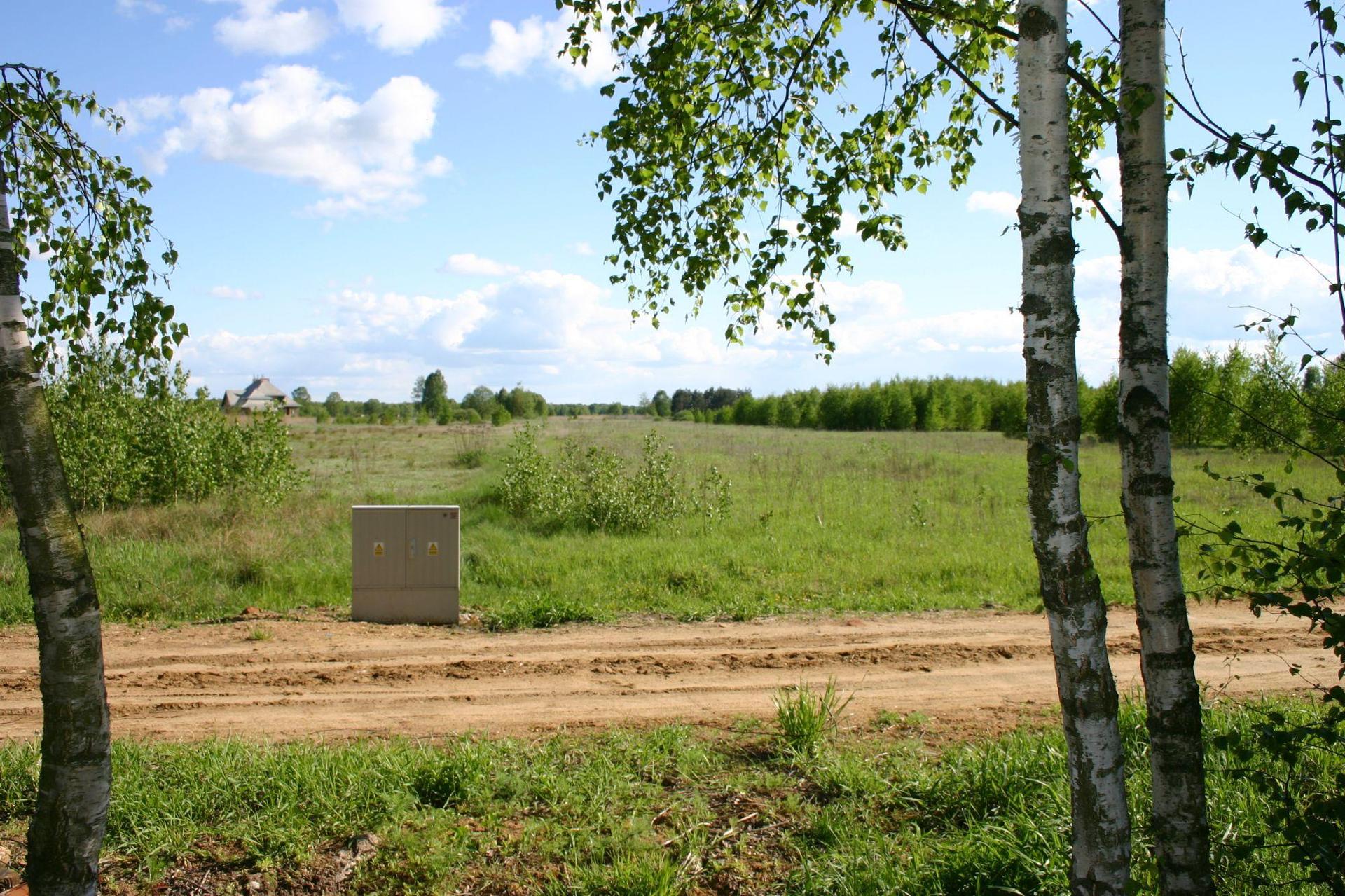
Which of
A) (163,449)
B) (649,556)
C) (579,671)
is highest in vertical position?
(163,449)

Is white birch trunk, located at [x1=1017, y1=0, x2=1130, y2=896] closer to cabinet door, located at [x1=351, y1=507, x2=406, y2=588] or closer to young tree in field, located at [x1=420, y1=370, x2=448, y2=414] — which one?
cabinet door, located at [x1=351, y1=507, x2=406, y2=588]

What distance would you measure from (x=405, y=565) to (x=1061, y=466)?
26.1ft

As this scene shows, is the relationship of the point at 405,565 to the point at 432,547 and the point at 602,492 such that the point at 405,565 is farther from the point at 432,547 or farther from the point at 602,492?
the point at 602,492

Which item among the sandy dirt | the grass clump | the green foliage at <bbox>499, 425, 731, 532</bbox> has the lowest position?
the sandy dirt

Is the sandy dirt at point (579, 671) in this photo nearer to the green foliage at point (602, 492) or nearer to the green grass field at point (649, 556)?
the green grass field at point (649, 556)

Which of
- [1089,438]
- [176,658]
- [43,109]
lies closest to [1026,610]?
[176,658]

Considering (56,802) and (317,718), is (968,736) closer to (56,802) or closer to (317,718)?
(317,718)

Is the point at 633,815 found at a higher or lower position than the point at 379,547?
lower

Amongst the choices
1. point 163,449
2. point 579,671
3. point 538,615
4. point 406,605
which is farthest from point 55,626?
point 163,449

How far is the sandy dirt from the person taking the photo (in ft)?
20.7

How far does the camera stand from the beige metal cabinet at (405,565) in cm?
940

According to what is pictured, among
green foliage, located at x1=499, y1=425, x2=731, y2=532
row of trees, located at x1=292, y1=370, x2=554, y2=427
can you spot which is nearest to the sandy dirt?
green foliage, located at x1=499, y1=425, x2=731, y2=532

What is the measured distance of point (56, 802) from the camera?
10.2ft

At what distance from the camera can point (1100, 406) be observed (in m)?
37.9
